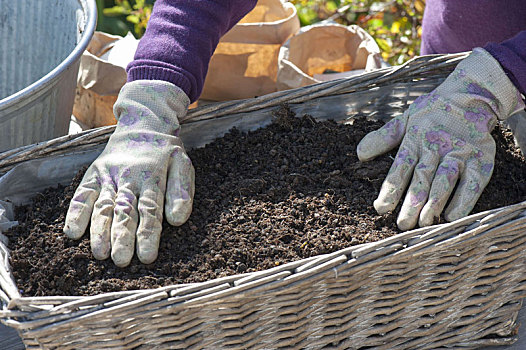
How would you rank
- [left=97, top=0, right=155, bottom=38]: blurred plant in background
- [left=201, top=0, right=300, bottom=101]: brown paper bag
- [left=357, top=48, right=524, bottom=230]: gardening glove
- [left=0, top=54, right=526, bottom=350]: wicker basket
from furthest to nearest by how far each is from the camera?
[left=97, top=0, right=155, bottom=38]: blurred plant in background → [left=201, top=0, right=300, bottom=101]: brown paper bag → [left=357, top=48, right=524, bottom=230]: gardening glove → [left=0, top=54, right=526, bottom=350]: wicker basket

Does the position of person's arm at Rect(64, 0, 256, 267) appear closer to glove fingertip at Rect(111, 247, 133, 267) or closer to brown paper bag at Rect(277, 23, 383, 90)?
glove fingertip at Rect(111, 247, 133, 267)

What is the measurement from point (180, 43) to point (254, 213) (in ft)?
1.28

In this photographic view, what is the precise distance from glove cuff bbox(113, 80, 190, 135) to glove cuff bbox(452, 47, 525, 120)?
0.58 m

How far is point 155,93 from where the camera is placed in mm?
1199

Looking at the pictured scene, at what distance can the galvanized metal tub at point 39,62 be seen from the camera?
1.20m

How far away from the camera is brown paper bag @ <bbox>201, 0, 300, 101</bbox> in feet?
5.94

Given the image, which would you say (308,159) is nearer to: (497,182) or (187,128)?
(187,128)

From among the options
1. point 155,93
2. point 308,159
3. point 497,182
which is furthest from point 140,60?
point 497,182

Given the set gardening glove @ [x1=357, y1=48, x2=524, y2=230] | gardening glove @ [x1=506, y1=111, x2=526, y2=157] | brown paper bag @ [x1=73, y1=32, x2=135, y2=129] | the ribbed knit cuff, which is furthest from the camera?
brown paper bag @ [x1=73, y1=32, x2=135, y2=129]

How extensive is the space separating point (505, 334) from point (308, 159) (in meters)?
0.51

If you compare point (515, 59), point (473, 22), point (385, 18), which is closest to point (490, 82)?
point (515, 59)

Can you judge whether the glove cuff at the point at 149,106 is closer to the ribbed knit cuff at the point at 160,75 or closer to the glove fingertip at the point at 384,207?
the ribbed knit cuff at the point at 160,75

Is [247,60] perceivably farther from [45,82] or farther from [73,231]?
[73,231]

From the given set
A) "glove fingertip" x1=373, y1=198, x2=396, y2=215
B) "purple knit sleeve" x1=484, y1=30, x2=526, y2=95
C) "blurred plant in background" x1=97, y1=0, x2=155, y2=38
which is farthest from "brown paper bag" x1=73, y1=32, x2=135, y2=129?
"purple knit sleeve" x1=484, y1=30, x2=526, y2=95
